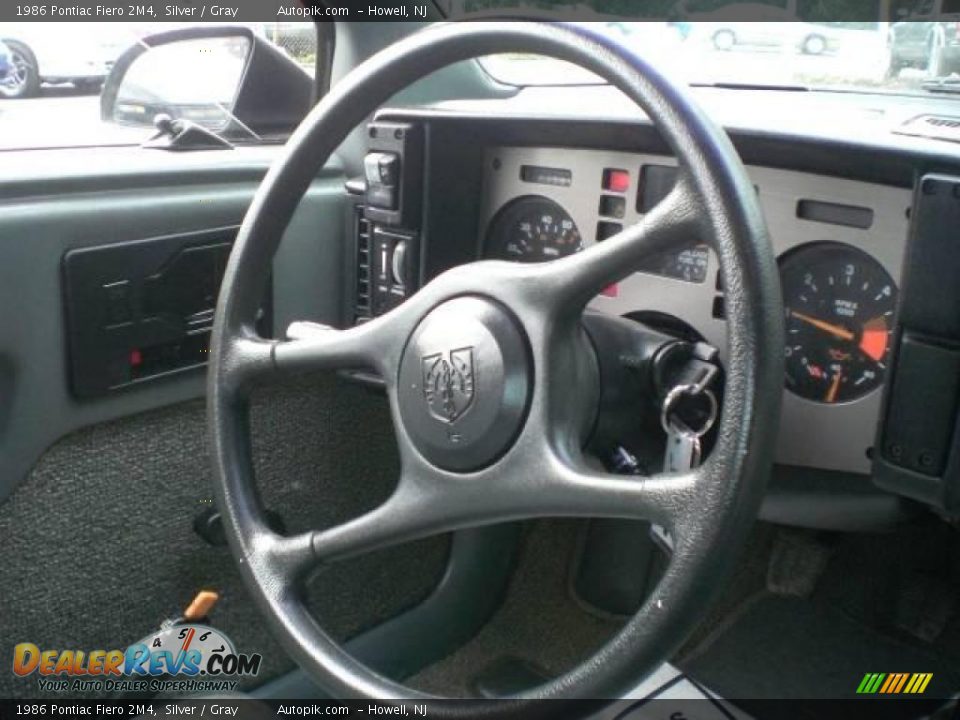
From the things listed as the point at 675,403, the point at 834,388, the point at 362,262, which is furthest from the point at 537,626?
the point at 675,403

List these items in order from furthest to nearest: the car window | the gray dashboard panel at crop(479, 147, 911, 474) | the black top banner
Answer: the car window, the black top banner, the gray dashboard panel at crop(479, 147, 911, 474)

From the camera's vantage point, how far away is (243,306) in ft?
3.91

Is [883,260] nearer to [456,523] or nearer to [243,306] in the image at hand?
[456,523]

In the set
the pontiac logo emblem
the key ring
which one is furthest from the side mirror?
the key ring

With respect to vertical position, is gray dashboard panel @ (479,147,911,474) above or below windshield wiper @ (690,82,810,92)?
below

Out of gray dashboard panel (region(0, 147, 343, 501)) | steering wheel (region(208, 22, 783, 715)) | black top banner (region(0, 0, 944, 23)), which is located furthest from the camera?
black top banner (region(0, 0, 944, 23))

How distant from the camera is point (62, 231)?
1350 millimetres

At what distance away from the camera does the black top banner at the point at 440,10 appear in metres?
1.42

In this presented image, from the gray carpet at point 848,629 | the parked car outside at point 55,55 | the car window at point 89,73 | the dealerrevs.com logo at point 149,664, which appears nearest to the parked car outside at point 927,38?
the gray carpet at point 848,629

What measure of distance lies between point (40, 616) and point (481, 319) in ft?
2.68

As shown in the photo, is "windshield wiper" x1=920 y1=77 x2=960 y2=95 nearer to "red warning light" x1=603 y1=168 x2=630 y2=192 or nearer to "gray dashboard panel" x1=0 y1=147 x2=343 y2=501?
"red warning light" x1=603 y1=168 x2=630 y2=192

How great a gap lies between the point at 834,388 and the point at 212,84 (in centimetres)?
112

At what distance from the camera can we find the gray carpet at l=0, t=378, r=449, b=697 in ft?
4.68

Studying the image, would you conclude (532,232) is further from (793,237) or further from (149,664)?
(149,664)
